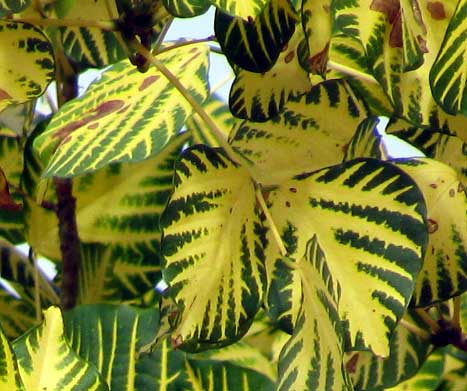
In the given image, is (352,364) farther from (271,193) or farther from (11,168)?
(11,168)

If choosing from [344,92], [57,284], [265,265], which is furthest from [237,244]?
[57,284]

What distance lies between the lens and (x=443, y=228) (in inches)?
23.5

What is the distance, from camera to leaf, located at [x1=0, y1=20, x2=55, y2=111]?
1.80 feet

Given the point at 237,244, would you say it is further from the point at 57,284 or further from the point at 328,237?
the point at 57,284

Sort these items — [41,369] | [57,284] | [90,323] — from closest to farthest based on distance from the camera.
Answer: [41,369]
[90,323]
[57,284]

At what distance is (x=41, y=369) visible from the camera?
49cm

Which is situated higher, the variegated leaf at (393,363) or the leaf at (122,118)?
the leaf at (122,118)

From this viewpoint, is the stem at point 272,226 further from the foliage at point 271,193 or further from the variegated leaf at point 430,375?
the variegated leaf at point 430,375

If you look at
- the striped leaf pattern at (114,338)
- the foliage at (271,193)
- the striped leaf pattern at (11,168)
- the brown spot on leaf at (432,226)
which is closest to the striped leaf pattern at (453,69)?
the foliage at (271,193)

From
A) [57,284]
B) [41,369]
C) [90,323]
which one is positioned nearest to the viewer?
[41,369]

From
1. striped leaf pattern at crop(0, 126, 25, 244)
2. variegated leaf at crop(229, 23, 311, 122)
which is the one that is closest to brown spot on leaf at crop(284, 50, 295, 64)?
variegated leaf at crop(229, 23, 311, 122)

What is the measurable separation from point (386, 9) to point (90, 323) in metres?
0.23

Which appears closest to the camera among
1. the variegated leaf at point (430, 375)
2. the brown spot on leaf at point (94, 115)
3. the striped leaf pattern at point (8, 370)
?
the striped leaf pattern at point (8, 370)

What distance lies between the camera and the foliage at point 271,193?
0.50 m
